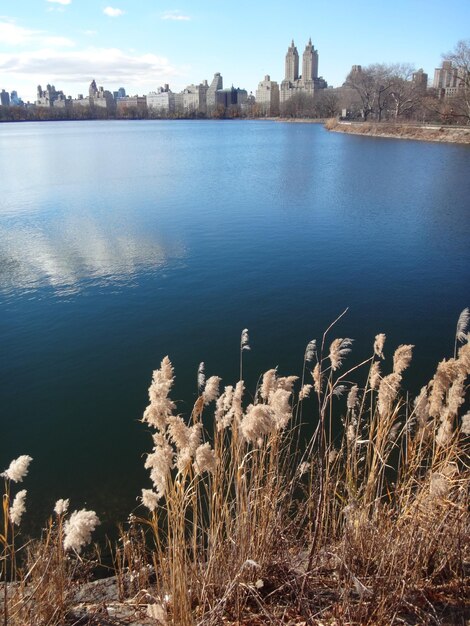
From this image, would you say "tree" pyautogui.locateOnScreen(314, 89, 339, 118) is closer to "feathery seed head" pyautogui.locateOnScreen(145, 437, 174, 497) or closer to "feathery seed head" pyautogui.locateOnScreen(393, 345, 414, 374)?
"feathery seed head" pyautogui.locateOnScreen(393, 345, 414, 374)

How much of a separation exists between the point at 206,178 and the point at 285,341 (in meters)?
20.8

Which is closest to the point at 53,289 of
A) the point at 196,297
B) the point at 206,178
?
the point at 196,297

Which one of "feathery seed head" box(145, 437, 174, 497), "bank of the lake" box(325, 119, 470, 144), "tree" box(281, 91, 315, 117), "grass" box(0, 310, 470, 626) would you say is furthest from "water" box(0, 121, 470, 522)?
"tree" box(281, 91, 315, 117)

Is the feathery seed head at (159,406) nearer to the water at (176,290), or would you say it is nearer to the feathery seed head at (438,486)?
the feathery seed head at (438,486)

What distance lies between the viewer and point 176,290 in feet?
40.6

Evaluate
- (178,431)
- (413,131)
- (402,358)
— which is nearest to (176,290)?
(402,358)

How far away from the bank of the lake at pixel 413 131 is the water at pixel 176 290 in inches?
996

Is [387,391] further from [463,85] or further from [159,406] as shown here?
[463,85]

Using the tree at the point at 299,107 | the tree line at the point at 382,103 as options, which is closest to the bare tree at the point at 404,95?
the tree line at the point at 382,103

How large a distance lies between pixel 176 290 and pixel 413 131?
51139 millimetres

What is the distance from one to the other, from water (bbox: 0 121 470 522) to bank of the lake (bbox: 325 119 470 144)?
25293mm

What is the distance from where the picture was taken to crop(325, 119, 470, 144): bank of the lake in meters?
48.9

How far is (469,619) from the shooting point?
294cm

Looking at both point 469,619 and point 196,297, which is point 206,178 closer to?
point 196,297
